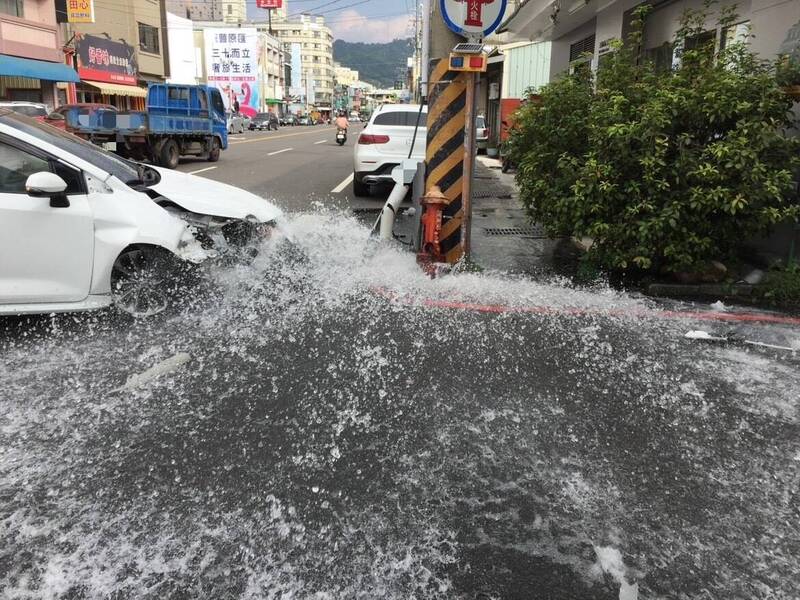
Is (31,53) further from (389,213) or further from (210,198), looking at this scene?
(210,198)

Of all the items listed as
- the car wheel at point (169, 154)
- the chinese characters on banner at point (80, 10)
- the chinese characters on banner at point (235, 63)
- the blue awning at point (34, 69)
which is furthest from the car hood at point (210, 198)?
the chinese characters on banner at point (235, 63)

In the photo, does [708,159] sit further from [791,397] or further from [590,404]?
[590,404]

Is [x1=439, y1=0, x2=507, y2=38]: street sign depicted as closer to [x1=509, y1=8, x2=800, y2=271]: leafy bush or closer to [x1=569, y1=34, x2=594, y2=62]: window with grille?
[x1=509, y1=8, x2=800, y2=271]: leafy bush

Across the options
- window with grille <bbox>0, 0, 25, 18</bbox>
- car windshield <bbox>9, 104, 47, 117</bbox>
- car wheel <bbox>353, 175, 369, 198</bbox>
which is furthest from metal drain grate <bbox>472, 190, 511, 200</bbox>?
window with grille <bbox>0, 0, 25, 18</bbox>

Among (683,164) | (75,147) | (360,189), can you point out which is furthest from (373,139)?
(75,147)

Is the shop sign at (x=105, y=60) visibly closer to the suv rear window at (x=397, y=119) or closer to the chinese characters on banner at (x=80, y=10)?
the chinese characters on banner at (x=80, y=10)

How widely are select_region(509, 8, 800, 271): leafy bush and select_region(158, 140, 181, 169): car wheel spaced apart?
13.6 meters

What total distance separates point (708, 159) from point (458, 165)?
91.0 inches

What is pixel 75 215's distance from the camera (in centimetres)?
454

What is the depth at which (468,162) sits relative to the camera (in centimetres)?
662

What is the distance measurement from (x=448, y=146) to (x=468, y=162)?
0.95 feet

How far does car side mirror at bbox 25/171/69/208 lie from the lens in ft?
14.1

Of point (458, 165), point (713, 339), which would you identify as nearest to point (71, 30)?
point (458, 165)

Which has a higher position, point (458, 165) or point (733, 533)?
point (458, 165)
